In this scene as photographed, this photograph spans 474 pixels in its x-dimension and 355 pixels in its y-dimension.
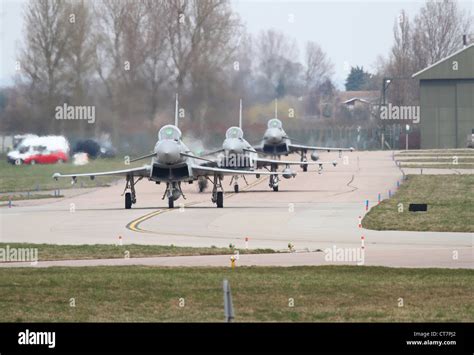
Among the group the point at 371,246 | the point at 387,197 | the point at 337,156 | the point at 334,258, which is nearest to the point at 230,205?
the point at 387,197

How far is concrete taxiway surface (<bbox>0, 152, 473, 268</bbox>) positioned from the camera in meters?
30.2

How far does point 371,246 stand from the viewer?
30.2m

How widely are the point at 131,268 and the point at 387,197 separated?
86.1 feet

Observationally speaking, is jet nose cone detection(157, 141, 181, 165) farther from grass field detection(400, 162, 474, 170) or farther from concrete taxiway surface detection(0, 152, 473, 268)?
grass field detection(400, 162, 474, 170)

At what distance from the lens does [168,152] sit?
42281 mm

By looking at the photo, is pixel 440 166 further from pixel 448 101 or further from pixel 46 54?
pixel 46 54

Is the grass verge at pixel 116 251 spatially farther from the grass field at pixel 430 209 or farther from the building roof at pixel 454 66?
the building roof at pixel 454 66

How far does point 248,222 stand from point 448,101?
61.4 m

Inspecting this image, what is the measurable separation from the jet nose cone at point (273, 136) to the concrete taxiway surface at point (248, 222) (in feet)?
14.3

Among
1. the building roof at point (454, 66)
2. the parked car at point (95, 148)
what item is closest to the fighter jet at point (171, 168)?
the parked car at point (95, 148)

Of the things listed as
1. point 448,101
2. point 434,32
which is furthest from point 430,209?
point 434,32

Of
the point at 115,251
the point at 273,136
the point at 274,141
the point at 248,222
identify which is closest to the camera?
the point at 115,251

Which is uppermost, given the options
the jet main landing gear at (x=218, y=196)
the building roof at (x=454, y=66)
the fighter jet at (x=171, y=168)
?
the building roof at (x=454, y=66)

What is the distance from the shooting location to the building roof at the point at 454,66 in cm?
9550
